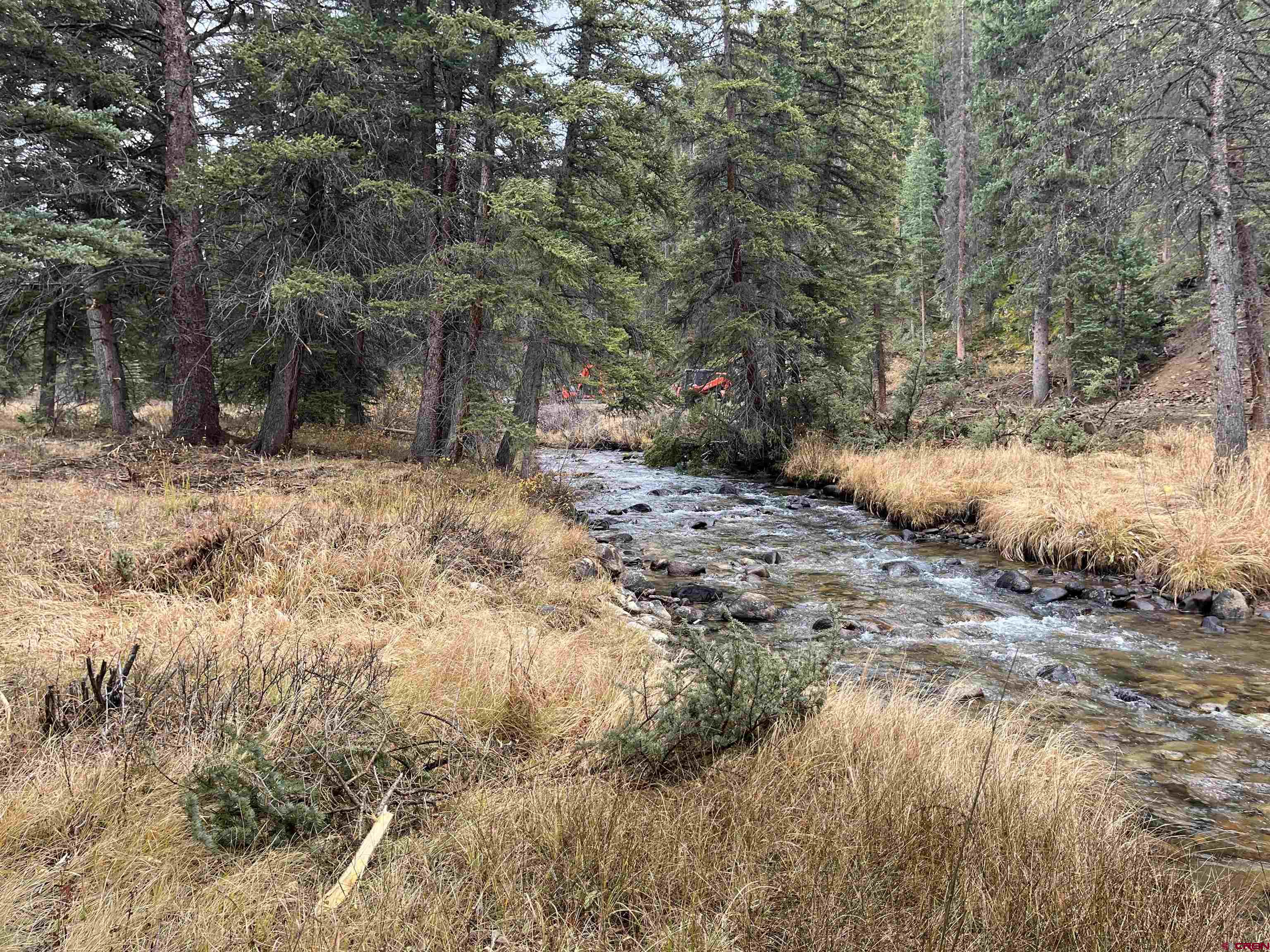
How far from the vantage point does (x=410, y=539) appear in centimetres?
654

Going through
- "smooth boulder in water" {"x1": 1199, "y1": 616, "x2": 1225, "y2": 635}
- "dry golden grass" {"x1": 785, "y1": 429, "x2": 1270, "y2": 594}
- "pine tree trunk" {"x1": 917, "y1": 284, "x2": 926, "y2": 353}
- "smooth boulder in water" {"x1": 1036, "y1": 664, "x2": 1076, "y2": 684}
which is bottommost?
"smooth boulder in water" {"x1": 1036, "y1": 664, "x2": 1076, "y2": 684}

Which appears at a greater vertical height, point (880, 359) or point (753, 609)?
point (880, 359)

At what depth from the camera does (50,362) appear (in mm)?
16062

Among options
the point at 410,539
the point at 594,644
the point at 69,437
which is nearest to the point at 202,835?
the point at 594,644

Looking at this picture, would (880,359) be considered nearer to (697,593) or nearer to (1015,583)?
(1015,583)

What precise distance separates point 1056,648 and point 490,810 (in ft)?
19.7

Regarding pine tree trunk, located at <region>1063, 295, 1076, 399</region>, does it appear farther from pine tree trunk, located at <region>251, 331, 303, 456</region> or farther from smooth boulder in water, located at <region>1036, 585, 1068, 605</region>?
pine tree trunk, located at <region>251, 331, 303, 456</region>

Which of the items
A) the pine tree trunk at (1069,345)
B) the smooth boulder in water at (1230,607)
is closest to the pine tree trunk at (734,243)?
the smooth boulder in water at (1230,607)

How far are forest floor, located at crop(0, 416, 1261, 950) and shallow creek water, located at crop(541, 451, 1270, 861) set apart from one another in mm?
578

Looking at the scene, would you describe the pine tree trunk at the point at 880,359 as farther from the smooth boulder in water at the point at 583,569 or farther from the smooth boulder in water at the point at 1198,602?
the smooth boulder in water at the point at 583,569

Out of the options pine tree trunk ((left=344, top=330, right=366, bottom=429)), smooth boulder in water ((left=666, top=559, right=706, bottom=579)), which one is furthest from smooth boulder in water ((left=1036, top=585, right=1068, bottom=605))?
pine tree trunk ((left=344, top=330, right=366, bottom=429))

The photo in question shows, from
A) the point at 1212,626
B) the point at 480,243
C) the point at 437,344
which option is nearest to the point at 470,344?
the point at 437,344

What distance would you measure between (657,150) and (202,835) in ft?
40.0

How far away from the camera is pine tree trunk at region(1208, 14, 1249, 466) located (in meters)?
8.51
